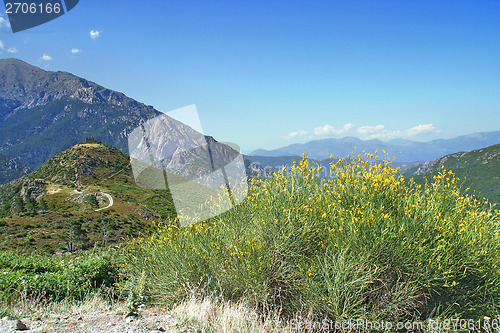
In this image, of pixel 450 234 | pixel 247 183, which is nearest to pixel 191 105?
pixel 247 183

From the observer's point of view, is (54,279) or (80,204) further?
(80,204)

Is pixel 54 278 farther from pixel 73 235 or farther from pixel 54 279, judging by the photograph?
pixel 73 235

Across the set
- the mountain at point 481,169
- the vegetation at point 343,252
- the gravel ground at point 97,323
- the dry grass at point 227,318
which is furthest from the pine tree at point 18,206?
the mountain at point 481,169

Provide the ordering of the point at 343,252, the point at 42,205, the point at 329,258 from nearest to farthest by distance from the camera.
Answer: the point at 343,252 → the point at 329,258 → the point at 42,205

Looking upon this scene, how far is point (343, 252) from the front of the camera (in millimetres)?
4941

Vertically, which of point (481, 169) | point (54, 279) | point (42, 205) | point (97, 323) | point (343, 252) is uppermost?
point (343, 252)

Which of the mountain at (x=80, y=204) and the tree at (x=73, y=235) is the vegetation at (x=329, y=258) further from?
the tree at (x=73, y=235)

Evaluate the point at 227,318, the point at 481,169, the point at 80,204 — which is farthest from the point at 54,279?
the point at 481,169

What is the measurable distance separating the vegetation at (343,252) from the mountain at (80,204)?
32.2 meters

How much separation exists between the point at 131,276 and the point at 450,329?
6.19m

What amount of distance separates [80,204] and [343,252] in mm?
88700

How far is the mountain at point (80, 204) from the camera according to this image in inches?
2270

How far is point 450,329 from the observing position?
4945mm

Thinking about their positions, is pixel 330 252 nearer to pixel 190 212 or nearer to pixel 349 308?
pixel 349 308
